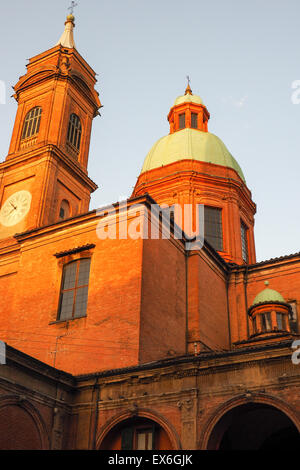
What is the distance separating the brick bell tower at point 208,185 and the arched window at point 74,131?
4980 mm

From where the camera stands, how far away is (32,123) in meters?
31.3

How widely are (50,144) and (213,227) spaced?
33.9ft

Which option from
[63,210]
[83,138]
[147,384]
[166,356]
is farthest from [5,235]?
[147,384]

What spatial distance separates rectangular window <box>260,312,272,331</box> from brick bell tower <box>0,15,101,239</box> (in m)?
11.5

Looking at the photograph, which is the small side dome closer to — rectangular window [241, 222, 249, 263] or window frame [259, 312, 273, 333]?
window frame [259, 312, 273, 333]

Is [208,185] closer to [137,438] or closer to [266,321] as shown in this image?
[266,321]

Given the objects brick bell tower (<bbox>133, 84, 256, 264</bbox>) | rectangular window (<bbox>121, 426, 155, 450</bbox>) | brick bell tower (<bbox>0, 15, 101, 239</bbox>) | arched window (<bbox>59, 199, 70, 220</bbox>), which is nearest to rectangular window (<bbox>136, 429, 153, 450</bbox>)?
Answer: rectangular window (<bbox>121, 426, 155, 450</bbox>)

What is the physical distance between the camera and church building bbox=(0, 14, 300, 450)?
1584 cm

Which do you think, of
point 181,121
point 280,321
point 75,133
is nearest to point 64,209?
point 75,133

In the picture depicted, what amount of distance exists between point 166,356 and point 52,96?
58.0 ft

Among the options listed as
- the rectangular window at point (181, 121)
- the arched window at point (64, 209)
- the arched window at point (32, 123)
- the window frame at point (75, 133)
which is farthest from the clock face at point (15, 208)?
the rectangular window at point (181, 121)

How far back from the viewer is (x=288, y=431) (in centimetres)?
1780

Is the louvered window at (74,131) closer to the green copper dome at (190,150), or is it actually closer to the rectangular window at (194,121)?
the green copper dome at (190,150)

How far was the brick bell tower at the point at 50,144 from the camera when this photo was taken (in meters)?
27.8
